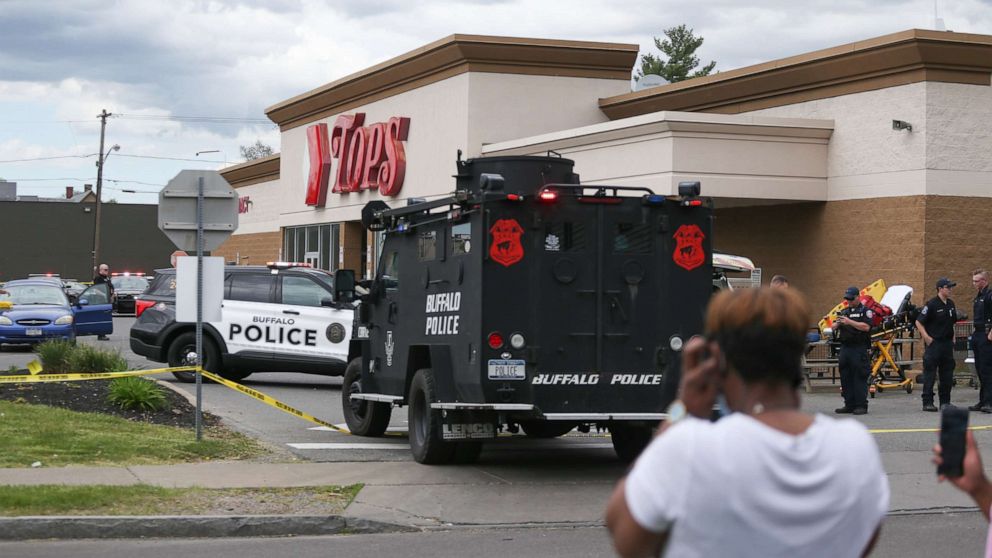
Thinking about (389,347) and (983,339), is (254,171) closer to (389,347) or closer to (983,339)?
(983,339)

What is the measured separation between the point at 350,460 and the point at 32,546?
13.9 ft

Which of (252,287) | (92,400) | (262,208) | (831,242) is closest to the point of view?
(92,400)

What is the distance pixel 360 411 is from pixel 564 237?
436 centimetres

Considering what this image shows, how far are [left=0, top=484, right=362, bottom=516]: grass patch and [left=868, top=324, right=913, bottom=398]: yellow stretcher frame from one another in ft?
40.7

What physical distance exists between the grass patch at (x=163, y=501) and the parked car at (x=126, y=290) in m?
42.0

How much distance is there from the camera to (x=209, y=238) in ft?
45.6

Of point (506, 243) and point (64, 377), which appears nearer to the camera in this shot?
point (506, 243)

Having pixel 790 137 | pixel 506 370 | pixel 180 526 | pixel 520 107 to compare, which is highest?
pixel 520 107

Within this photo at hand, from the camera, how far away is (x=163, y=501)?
33.3ft

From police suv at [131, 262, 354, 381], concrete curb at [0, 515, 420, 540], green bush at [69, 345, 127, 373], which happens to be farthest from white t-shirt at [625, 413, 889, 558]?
police suv at [131, 262, 354, 381]

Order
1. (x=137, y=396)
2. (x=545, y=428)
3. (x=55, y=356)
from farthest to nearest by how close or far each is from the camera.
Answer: (x=55, y=356)
(x=137, y=396)
(x=545, y=428)

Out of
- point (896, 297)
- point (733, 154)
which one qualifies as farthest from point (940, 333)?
point (733, 154)

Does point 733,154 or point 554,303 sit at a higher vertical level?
point 733,154

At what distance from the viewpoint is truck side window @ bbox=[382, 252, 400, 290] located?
1358 cm
